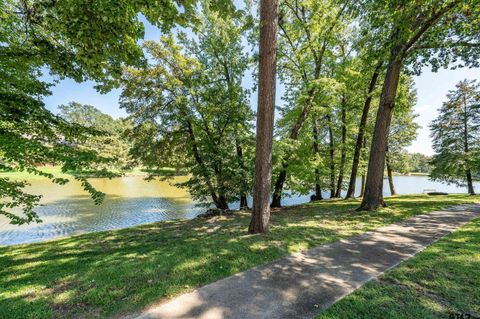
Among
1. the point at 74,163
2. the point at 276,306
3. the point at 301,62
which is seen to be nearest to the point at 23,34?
the point at 74,163

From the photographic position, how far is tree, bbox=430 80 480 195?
55.3 feet

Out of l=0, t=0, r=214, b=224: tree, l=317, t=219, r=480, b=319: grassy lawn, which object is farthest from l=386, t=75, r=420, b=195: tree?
l=0, t=0, r=214, b=224: tree

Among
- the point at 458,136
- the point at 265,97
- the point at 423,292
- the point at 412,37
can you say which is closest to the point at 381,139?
the point at 412,37

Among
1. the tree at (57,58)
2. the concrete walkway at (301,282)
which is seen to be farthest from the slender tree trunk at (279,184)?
the tree at (57,58)

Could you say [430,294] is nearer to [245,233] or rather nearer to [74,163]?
[245,233]

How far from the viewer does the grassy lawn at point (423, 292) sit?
Result: 8.24 ft

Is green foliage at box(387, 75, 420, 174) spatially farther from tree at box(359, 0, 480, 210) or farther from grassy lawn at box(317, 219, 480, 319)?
grassy lawn at box(317, 219, 480, 319)

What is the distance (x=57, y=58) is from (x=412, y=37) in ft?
33.7

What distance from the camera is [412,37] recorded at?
24.6ft

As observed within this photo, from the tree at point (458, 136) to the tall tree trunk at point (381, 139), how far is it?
13.8m

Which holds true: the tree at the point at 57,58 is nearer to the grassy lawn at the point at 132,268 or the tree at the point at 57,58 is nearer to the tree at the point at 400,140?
the grassy lawn at the point at 132,268

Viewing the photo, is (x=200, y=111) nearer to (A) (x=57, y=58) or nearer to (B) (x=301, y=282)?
(A) (x=57, y=58)

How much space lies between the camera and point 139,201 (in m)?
18.3

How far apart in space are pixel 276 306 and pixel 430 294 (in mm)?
2037
